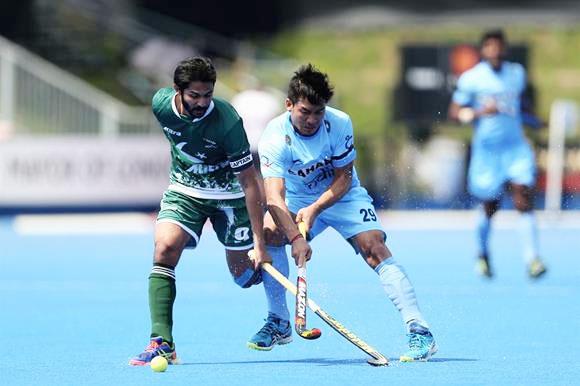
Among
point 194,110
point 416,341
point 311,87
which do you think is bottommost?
point 416,341

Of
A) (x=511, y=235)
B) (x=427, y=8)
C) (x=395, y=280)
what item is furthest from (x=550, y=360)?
(x=427, y=8)

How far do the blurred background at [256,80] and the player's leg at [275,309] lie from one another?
10.4 meters

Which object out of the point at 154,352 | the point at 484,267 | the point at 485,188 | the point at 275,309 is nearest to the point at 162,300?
the point at 154,352

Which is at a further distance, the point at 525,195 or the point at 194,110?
the point at 525,195

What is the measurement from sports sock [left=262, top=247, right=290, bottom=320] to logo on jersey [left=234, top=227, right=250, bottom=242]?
0.27m

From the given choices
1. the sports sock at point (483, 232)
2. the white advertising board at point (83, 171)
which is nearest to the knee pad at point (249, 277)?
the sports sock at point (483, 232)

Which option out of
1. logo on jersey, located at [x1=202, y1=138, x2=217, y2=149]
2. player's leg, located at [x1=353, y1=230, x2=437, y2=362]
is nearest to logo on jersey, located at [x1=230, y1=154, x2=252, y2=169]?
logo on jersey, located at [x1=202, y1=138, x2=217, y2=149]

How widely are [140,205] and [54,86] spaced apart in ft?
7.38

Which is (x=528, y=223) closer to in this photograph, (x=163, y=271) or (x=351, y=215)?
(x=351, y=215)

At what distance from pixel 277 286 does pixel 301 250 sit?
841 mm

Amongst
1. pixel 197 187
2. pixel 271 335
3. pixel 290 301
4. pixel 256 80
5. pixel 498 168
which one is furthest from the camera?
pixel 256 80

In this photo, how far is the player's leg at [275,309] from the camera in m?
8.16

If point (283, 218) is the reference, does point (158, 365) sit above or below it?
below

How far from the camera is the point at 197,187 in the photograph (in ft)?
25.5
